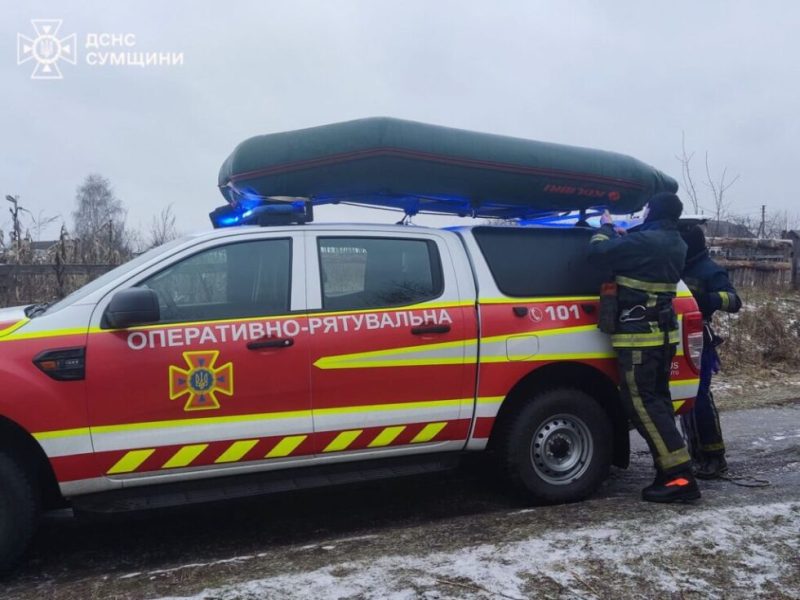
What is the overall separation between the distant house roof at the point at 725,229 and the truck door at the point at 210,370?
1414cm

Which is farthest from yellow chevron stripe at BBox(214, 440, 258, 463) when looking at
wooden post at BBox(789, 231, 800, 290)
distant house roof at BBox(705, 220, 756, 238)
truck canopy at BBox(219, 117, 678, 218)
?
distant house roof at BBox(705, 220, 756, 238)

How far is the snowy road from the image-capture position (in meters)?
3.22

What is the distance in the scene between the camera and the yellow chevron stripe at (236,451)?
3779mm

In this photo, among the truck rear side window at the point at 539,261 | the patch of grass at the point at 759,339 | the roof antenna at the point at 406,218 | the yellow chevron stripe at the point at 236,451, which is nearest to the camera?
the yellow chevron stripe at the point at 236,451

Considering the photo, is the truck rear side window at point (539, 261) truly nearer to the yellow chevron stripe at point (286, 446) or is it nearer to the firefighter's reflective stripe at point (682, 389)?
the firefighter's reflective stripe at point (682, 389)

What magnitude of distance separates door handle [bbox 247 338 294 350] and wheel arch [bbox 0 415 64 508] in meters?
1.14

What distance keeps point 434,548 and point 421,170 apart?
7.23 feet

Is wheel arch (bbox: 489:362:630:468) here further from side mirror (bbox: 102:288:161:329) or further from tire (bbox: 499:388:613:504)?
side mirror (bbox: 102:288:161:329)

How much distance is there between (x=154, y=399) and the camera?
3639 millimetres

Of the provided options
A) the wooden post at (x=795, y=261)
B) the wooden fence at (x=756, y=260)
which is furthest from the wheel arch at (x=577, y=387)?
the wooden post at (x=795, y=261)

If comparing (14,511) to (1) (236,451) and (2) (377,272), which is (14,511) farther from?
(2) (377,272)

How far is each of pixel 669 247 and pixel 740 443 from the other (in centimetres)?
267

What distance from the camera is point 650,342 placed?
449 cm

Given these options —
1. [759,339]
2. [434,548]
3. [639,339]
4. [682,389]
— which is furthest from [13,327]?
[759,339]
